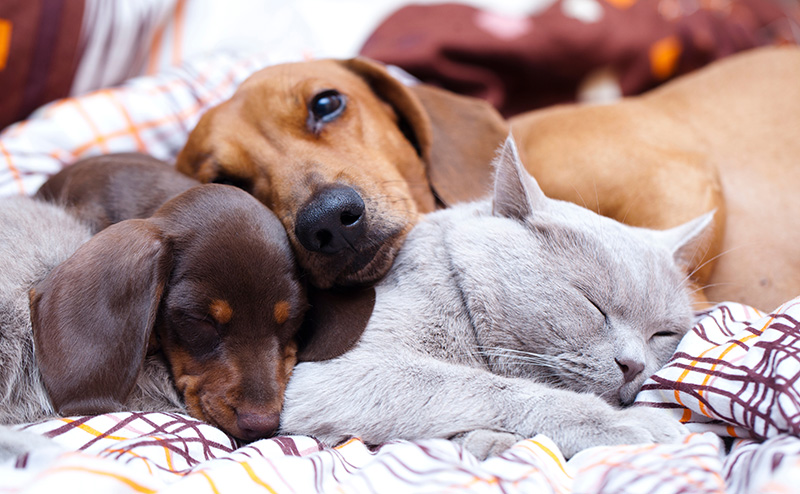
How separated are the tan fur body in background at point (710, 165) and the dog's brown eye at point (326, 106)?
2.14 feet

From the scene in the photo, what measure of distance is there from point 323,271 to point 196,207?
1.10ft

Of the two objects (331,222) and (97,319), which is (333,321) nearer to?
(331,222)

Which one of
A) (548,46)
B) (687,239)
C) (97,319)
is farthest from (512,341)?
(548,46)

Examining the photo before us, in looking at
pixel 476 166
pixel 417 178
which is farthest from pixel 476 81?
pixel 417 178

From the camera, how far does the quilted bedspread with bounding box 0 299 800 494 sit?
89 cm

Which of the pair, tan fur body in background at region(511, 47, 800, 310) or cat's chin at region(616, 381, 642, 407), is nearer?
cat's chin at region(616, 381, 642, 407)

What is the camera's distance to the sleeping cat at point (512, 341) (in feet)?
3.83

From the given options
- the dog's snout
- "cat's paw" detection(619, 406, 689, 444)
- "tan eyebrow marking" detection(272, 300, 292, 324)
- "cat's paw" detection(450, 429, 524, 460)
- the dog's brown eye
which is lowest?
the dog's snout

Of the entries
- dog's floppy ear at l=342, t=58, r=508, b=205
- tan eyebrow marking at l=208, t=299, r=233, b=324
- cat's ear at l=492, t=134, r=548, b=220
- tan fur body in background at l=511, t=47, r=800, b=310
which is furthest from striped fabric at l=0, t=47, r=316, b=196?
cat's ear at l=492, t=134, r=548, b=220

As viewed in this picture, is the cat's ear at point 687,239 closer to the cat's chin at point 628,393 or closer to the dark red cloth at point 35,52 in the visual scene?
the cat's chin at point 628,393

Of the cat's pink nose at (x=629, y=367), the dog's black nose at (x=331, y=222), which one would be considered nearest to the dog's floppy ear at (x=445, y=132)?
the dog's black nose at (x=331, y=222)

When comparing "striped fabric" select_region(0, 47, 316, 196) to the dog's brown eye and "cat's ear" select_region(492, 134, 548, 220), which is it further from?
"cat's ear" select_region(492, 134, 548, 220)

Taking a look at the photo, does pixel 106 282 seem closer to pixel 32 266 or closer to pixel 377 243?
pixel 32 266

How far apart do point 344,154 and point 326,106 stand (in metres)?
0.19
